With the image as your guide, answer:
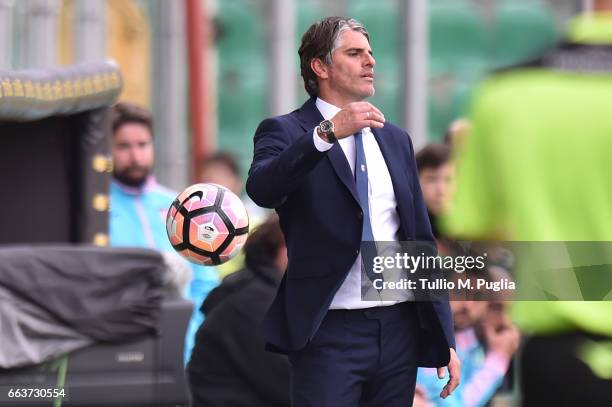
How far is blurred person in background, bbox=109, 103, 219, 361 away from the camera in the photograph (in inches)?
379

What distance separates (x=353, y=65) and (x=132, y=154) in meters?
4.44

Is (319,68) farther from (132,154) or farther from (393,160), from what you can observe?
(132,154)

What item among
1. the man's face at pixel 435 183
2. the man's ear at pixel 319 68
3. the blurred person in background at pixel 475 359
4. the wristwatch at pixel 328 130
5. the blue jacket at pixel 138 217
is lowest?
the blurred person in background at pixel 475 359

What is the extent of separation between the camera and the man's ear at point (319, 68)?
5496mm

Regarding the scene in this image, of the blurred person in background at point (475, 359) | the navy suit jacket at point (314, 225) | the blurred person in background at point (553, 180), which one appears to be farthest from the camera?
the blurred person in background at point (475, 359)

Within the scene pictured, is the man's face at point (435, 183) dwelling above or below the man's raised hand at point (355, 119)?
below

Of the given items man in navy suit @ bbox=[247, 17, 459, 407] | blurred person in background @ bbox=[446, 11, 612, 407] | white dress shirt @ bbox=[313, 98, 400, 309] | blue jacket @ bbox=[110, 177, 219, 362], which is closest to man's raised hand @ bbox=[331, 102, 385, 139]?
man in navy suit @ bbox=[247, 17, 459, 407]

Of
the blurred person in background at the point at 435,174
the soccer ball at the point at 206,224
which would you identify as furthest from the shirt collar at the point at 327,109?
the blurred person in background at the point at 435,174

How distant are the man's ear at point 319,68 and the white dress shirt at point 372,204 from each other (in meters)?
0.09

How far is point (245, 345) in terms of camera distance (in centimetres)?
722

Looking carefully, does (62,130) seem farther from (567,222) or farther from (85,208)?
(567,222)

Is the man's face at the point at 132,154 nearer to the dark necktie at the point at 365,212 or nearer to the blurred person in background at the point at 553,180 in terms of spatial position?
the dark necktie at the point at 365,212

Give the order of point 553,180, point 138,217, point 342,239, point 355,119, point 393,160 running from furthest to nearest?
point 138,217 → point 393,160 → point 342,239 → point 355,119 → point 553,180

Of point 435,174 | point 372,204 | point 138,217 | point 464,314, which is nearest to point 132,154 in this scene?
point 138,217
